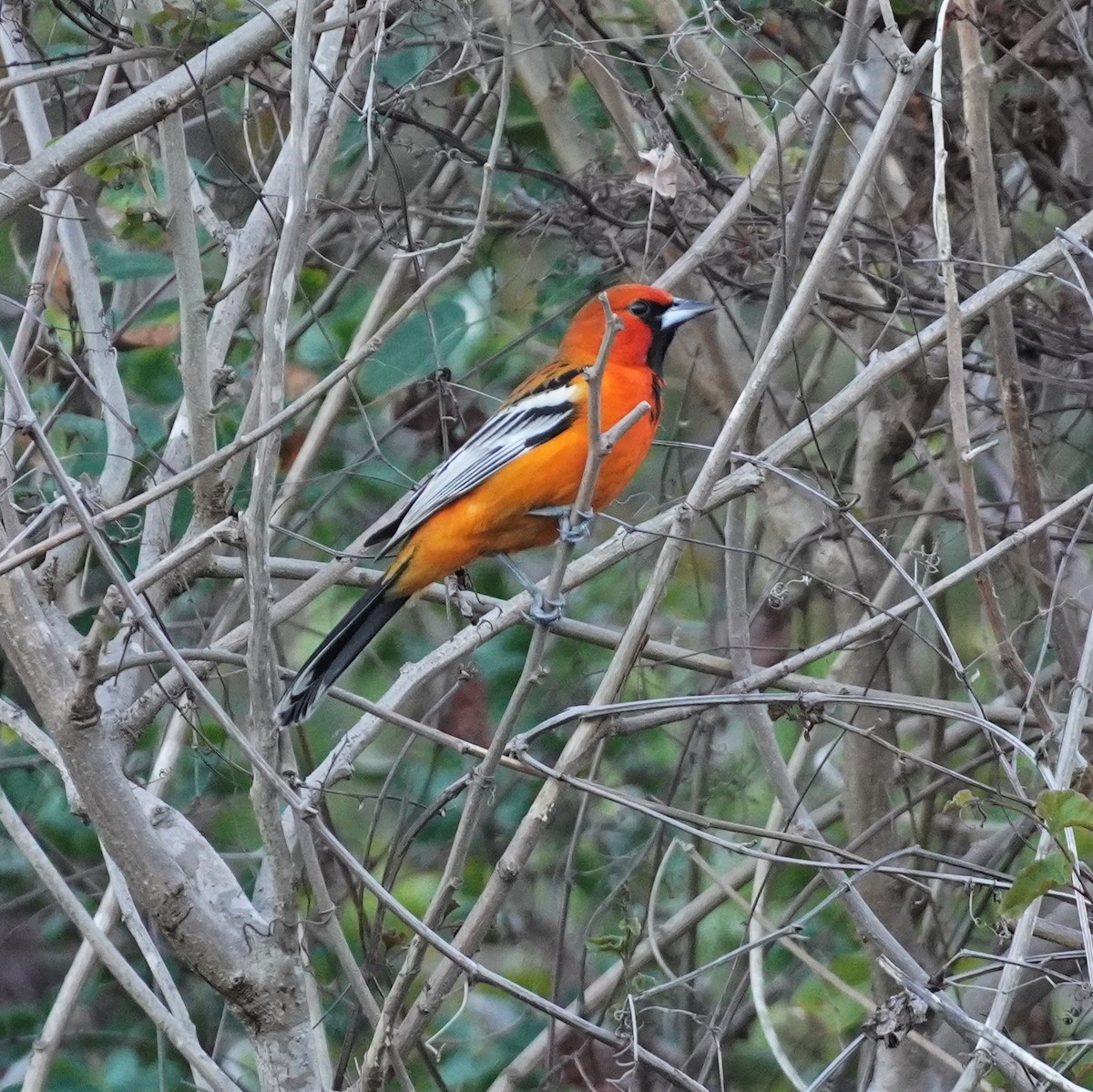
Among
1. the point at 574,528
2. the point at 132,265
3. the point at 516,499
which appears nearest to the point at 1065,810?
the point at 574,528

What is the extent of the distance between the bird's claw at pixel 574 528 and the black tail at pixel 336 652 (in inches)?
25.6

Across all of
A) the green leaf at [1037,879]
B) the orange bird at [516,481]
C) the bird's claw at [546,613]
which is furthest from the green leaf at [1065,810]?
the orange bird at [516,481]

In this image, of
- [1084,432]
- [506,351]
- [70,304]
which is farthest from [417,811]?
[1084,432]

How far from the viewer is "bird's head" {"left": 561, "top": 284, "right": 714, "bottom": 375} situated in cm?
432

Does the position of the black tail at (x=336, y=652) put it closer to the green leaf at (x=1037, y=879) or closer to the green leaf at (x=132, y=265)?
the green leaf at (x=132, y=265)

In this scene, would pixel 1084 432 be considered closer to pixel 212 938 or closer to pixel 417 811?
pixel 417 811

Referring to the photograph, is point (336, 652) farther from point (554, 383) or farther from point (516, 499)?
point (554, 383)

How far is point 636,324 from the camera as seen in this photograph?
447 centimetres

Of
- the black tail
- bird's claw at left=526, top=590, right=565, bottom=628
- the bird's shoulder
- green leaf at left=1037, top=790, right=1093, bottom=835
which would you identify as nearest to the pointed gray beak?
the bird's shoulder

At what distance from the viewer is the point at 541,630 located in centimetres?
284

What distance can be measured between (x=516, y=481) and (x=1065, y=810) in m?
2.20

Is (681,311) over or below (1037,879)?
over

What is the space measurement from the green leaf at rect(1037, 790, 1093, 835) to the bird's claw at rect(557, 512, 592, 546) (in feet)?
3.52

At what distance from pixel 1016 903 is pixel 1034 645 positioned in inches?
114
